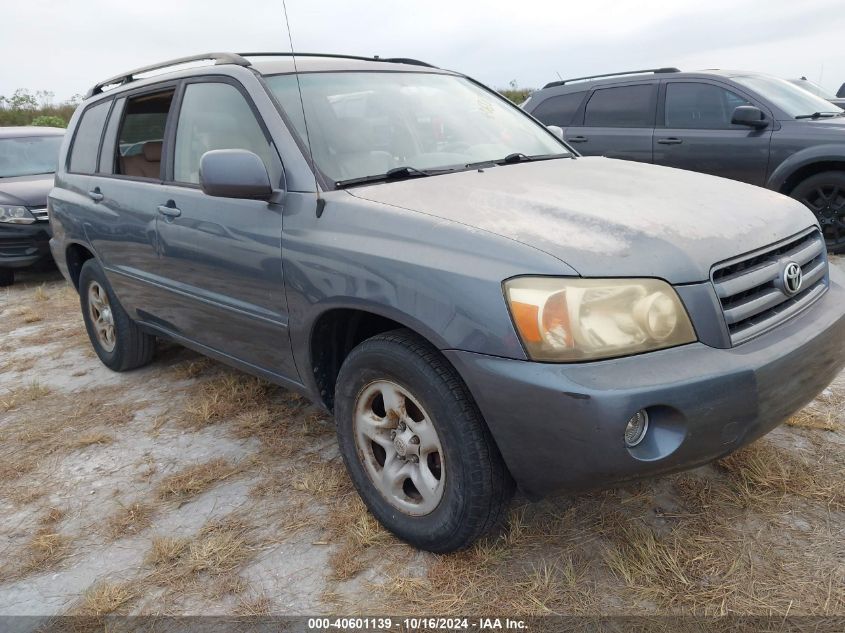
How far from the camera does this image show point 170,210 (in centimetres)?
317

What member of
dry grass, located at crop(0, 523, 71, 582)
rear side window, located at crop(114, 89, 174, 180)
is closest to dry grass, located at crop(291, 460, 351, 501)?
dry grass, located at crop(0, 523, 71, 582)

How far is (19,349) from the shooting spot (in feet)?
16.9

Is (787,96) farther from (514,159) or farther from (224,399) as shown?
(224,399)

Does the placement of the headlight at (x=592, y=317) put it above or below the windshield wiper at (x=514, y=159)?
below

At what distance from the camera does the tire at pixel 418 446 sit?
2.04 meters

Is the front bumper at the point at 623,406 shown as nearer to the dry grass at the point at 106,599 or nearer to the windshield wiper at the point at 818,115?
the dry grass at the point at 106,599

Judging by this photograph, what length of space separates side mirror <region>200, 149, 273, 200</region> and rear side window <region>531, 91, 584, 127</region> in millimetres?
5553

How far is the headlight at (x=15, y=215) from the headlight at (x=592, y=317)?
697cm

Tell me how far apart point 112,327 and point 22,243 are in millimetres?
3757

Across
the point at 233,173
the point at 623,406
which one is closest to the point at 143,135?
the point at 233,173

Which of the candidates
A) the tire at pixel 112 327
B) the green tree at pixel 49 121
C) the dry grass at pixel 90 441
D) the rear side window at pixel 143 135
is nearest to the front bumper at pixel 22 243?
the tire at pixel 112 327

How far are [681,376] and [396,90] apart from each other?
1.91 meters

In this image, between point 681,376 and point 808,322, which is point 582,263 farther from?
point 808,322

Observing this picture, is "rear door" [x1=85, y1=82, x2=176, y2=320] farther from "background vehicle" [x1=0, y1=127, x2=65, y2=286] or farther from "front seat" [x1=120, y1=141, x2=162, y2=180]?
"background vehicle" [x1=0, y1=127, x2=65, y2=286]
